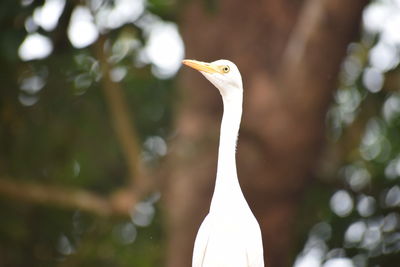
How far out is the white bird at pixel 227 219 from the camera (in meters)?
4.83

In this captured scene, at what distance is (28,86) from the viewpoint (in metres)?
11.9

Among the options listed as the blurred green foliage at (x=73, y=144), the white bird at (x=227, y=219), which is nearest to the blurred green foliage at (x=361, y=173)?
the blurred green foliage at (x=73, y=144)

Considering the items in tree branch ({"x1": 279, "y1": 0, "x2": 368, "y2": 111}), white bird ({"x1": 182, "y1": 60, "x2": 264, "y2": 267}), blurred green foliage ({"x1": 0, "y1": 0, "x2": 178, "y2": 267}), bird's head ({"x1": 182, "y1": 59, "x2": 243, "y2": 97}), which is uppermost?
bird's head ({"x1": 182, "y1": 59, "x2": 243, "y2": 97})

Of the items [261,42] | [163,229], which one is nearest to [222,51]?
[261,42]

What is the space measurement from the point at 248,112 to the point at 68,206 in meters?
2.49

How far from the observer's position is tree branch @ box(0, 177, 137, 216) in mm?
11062

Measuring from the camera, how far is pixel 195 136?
11.2 meters

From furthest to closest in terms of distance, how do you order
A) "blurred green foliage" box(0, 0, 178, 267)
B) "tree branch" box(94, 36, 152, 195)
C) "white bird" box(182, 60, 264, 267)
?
"blurred green foliage" box(0, 0, 178, 267) < "tree branch" box(94, 36, 152, 195) < "white bird" box(182, 60, 264, 267)

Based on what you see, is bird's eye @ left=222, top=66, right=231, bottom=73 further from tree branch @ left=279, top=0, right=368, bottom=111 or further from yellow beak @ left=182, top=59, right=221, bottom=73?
tree branch @ left=279, top=0, right=368, bottom=111

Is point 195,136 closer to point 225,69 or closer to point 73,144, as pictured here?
point 73,144

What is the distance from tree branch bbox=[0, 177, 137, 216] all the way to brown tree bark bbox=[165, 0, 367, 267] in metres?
0.70

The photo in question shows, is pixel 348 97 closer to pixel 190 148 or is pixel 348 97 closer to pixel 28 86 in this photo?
pixel 190 148

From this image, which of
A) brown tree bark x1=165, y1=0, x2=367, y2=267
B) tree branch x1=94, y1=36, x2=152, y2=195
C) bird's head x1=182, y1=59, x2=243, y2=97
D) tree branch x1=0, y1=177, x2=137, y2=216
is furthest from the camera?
tree branch x1=0, y1=177, x2=137, y2=216

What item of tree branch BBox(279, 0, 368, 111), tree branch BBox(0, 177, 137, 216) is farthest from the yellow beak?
tree branch BBox(0, 177, 137, 216)
